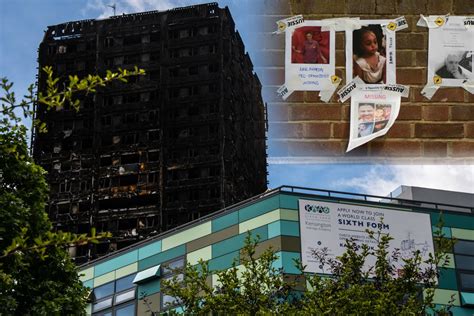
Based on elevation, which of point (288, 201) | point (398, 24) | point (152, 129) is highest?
point (398, 24)

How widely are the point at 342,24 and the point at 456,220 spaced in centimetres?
3002

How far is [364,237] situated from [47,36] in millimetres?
69969

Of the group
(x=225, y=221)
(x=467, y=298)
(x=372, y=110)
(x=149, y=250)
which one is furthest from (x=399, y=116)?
(x=149, y=250)

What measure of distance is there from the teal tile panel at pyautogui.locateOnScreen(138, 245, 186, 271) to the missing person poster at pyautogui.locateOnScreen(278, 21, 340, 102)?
29.2 metres

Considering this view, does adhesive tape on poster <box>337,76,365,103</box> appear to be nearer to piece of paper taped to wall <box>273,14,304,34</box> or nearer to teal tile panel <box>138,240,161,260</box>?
piece of paper taped to wall <box>273,14,304,34</box>

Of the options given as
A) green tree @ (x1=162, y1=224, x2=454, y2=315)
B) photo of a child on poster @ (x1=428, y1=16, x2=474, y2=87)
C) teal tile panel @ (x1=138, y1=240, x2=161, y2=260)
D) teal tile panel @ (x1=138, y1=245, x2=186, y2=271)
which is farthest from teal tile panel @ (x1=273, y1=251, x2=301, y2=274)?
photo of a child on poster @ (x1=428, y1=16, x2=474, y2=87)

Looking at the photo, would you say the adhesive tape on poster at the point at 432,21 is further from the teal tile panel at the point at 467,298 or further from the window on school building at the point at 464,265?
the teal tile panel at the point at 467,298

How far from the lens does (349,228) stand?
3859cm

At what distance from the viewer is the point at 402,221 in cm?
4053

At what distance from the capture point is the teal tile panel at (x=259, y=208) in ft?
128

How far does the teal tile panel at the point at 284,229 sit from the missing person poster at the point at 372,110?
25.3 m

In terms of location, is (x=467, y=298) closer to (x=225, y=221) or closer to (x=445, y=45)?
(x=225, y=221)

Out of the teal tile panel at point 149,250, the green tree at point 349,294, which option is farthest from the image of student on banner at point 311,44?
the teal tile panel at point 149,250

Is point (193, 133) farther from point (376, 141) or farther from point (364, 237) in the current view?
point (376, 141)
